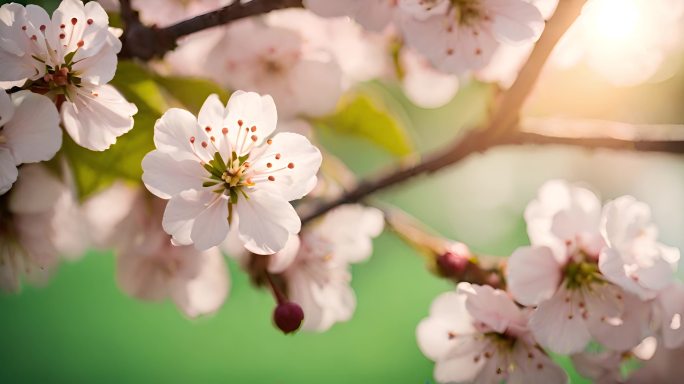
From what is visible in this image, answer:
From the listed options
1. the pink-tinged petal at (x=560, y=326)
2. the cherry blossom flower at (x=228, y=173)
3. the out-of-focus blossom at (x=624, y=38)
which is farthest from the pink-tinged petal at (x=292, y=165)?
the out-of-focus blossom at (x=624, y=38)

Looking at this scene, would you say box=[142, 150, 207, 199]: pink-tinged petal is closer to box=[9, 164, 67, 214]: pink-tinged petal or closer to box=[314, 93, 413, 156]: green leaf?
box=[9, 164, 67, 214]: pink-tinged petal

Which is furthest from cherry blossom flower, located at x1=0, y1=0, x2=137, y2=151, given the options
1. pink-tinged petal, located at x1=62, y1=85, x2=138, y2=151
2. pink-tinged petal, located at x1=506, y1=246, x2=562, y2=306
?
pink-tinged petal, located at x1=506, y1=246, x2=562, y2=306

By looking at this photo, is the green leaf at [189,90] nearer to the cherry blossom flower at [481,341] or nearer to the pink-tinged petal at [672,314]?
the cherry blossom flower at [481,341]

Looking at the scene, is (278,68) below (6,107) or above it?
below

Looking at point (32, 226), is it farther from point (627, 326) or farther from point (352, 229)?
point (627, 326)

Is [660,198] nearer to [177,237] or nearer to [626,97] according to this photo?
[626,97]

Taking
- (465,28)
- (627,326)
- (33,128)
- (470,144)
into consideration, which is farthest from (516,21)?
(33,128)

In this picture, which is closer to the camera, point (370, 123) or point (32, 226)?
point (32, 226)
